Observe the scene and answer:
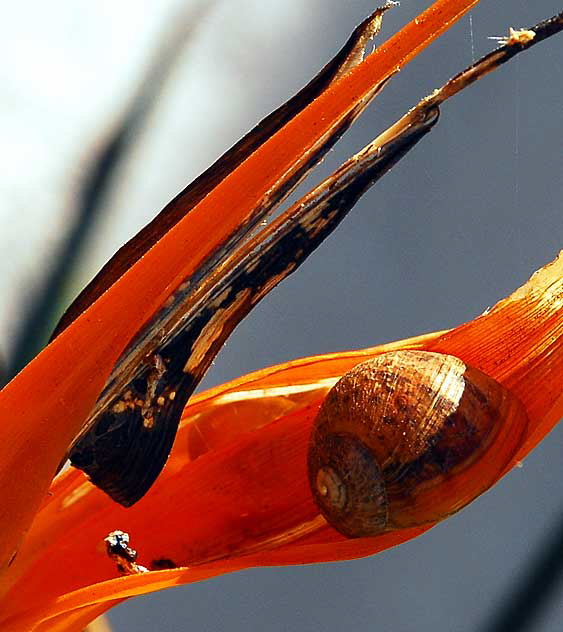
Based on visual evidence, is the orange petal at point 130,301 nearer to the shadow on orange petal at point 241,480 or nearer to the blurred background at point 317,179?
the shadow on orange petal at point 241,480

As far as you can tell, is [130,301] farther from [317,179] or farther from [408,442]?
[317,179]

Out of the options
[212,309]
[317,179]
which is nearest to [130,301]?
[212,309]

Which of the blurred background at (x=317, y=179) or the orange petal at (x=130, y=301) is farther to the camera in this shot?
the blurred background at (x=317, y=179)

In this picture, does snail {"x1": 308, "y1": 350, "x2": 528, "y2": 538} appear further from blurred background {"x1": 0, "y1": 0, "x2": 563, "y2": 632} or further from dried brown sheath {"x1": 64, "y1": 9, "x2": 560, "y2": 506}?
blurred background {"x1": 0, "y1": 0, "x2": 563, "y2": 632}

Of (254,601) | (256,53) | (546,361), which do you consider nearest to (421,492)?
(546,361)

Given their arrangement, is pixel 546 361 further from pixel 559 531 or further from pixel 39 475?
pixel 559 531

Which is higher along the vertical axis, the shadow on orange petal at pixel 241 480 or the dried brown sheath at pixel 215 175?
the dried brown sheath at pixel 215 175

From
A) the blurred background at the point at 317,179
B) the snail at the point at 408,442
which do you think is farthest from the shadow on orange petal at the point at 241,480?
the blurred background at the point at 317,179
